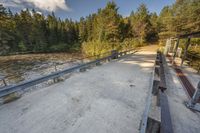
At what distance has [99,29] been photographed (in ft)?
93.6

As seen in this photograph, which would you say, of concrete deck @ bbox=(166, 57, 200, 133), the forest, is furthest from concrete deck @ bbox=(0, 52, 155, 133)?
the forest

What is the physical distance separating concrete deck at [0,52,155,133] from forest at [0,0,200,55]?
2009cm

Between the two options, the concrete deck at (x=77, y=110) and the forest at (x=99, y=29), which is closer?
the concrete deck at (x=77, y=110)

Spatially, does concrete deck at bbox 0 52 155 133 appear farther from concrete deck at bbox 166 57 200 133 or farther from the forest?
the forest

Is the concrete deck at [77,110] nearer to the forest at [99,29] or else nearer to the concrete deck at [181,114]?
the concrete deck at [181,114]

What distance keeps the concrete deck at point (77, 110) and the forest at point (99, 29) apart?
20094 mm

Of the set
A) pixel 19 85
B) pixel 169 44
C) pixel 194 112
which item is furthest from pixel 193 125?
pixel 169 44

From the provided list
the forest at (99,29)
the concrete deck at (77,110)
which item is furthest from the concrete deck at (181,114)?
the forest at (99,29)

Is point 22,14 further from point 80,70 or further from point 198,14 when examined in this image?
point 198,14

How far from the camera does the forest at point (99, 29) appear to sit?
20.2 metres

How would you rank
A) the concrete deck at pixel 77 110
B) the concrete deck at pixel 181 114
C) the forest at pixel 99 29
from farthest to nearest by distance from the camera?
the forest at pixel 99 29 < the concrete deck at pixel 181 114 < the concrete deck at pixel 77 110

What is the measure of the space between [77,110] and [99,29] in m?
28.0

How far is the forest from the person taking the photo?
20191 mm

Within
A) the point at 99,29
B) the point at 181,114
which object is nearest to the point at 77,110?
the point at 181,114
